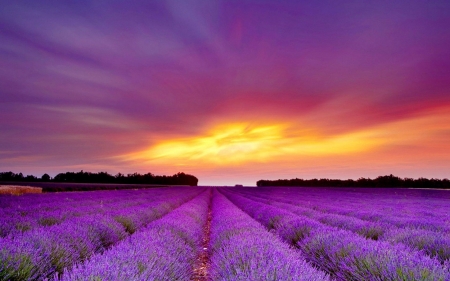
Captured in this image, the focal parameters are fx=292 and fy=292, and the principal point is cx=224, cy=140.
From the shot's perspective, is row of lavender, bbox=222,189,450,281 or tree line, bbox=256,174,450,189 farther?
tree line, bbox=256,174,450,189

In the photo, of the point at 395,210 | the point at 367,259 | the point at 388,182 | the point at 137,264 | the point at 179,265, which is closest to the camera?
the point at 137,264

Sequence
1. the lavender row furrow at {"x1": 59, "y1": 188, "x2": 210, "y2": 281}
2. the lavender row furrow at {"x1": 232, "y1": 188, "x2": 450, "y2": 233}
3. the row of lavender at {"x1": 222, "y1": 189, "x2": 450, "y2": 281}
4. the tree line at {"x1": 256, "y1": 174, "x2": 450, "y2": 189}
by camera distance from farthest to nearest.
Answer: the tree line at {"x1": 256, "y1": 174, "x2": 450, "y2": 189} < the lavender row furrow at {"x1": 232, "y1": 188, "x2": 450, "y2": 233} < the row of lavender at {"x1": 222, "y1": 189, "x2": 450, "y2": 281} < the lavender row furrow at {"x1": 59, "y1": 188, "x2": 210, "y2": 281}

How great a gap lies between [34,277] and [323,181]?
90.9 meters

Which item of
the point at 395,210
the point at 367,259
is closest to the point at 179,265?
the point at 367,259

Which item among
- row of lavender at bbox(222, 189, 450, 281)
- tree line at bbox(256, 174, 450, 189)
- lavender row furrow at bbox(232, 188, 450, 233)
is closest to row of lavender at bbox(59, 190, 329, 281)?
row of lavender at bbox(222, 189, 450, 281)

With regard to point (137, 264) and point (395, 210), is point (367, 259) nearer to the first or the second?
point (137, 264)

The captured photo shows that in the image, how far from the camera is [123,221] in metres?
7.79

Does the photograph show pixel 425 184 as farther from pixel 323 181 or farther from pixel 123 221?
pixel 123 221

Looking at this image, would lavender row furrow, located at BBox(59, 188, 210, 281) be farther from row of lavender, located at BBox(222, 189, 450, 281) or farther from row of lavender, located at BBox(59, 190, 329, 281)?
row of lavender, located at BBox(222, 189, 450, 281)

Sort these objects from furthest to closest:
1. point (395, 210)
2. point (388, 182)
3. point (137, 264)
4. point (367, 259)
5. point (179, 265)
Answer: point (388, 182) → point (395, 210) → point (179, 265) → point (367, 259) → point (137, 264)

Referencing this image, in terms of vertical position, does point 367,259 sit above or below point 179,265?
above

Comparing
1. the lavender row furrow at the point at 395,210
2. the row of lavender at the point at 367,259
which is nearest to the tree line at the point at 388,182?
the lavender row furrow at the point at 395,210

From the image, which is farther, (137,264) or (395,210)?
(395,210)

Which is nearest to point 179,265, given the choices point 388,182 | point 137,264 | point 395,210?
point 137,264
